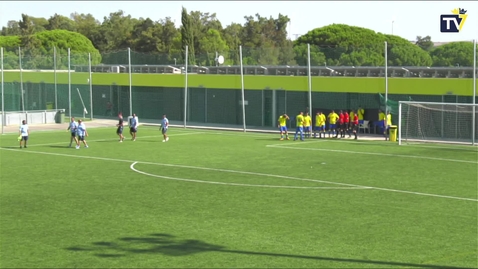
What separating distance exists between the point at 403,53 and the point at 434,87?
9.38ft

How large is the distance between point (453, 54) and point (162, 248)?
106 feet

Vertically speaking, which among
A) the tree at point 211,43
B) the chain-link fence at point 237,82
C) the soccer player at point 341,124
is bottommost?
the soccer player at point 341,124

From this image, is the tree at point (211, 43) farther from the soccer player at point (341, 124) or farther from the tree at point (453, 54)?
the tree at point (453, 54)

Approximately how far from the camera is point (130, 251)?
16.6 metres

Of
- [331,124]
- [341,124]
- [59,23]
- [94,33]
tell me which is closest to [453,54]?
[341,124]

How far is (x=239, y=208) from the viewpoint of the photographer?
21844mm

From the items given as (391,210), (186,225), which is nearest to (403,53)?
(391,210)

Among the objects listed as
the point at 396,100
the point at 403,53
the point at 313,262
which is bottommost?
the point at 313,262

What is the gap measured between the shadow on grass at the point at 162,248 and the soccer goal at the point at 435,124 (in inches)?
1061

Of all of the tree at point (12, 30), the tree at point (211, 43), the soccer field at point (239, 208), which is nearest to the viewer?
the soccer field at point (239, 208)

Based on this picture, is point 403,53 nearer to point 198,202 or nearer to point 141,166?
point 141,166

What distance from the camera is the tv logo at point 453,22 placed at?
34719 millimetres

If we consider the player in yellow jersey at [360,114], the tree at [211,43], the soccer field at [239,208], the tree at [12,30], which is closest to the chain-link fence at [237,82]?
the player in yellow jersey at [360,114]

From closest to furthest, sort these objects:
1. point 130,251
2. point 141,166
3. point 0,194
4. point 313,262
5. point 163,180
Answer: point 313,262 < point 130,251 < point 0,194 < point 163,180 < point 141,166
